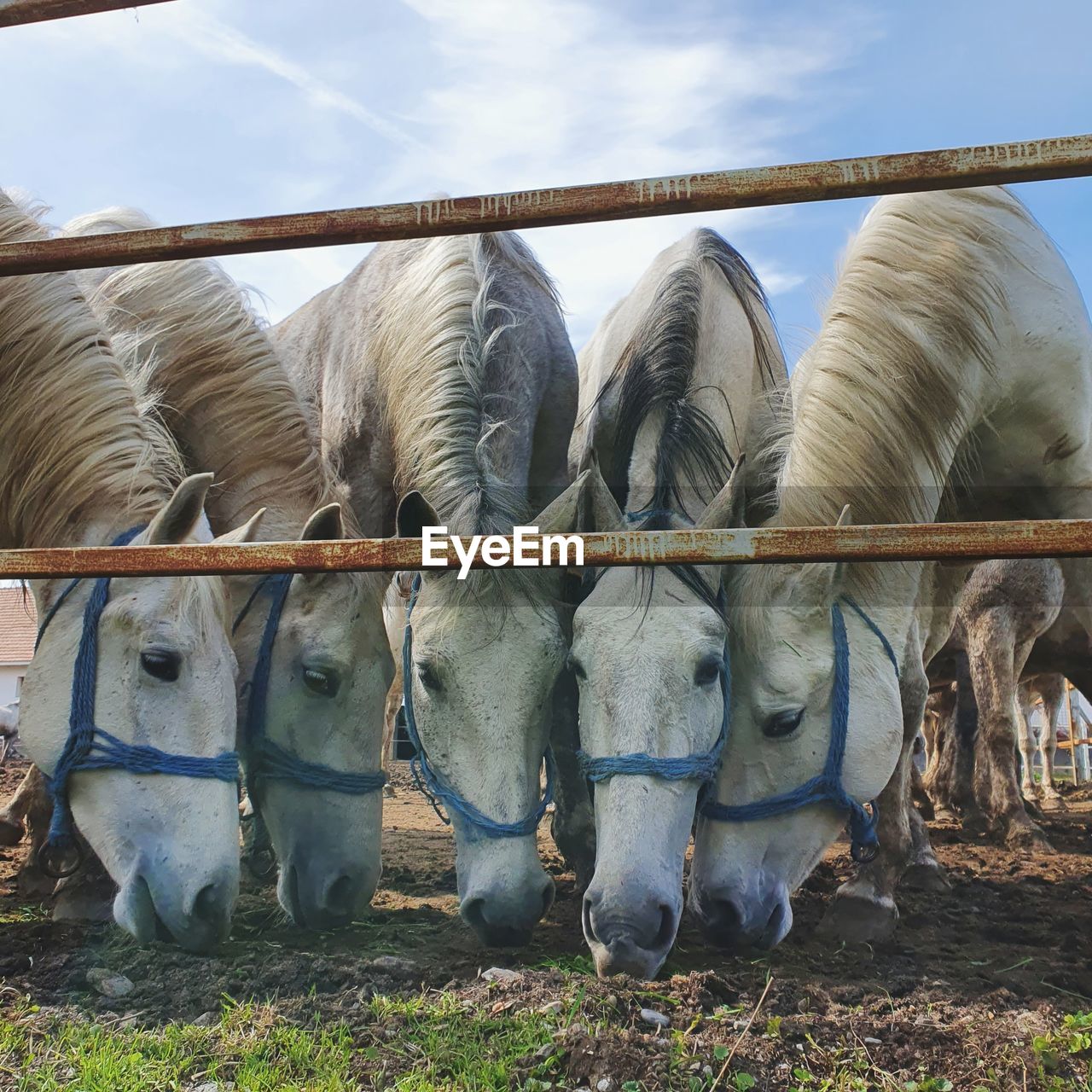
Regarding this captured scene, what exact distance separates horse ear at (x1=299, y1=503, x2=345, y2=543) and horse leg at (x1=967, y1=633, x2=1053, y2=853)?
3736mm

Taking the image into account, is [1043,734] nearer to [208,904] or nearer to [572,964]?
[572,964]

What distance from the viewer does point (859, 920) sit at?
10.4 ft

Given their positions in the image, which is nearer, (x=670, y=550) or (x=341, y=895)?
(x=670, y=550)

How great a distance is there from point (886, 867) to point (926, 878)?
0.76 meters

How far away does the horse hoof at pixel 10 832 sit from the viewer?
4086mm

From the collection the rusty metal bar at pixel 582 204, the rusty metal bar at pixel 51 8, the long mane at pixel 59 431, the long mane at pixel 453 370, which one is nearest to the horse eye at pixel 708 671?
the long mane at pixel 453 370

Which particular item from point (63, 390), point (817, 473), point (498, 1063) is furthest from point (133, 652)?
point (817, 473)

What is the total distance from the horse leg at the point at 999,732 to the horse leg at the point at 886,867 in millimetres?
1676

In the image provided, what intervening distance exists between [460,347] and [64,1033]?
7.23 ft

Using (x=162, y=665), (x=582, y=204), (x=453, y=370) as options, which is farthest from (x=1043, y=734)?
(x=582, y=204)

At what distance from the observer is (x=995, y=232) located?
3305 millimetres

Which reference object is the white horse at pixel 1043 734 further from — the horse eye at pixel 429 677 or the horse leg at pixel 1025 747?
the horse eye at pixel 429 677

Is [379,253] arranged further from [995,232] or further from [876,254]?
[995,232]

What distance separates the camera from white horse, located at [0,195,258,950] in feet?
8.45
